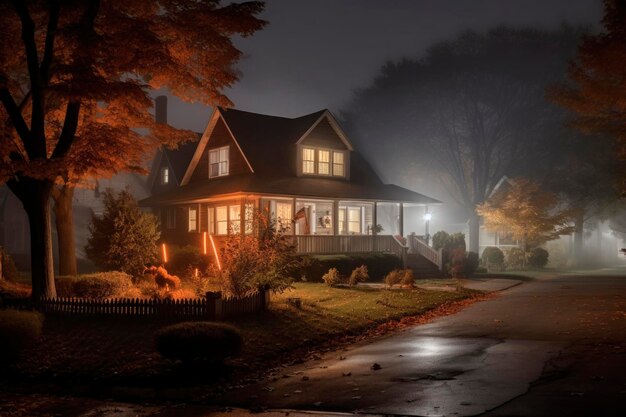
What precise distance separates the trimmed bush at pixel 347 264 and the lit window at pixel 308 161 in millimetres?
7502

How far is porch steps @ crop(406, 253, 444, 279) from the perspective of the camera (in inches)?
1355

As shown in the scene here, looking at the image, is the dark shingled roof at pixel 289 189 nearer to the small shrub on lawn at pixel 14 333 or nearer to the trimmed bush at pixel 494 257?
the trimmed bush at pixel 494 257

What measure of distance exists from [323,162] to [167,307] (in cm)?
2346

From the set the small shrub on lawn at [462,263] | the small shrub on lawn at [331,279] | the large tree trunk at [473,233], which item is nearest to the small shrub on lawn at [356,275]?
the small shrub on lawn at [331,279]

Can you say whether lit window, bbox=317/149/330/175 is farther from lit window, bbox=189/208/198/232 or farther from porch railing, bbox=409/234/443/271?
lit window, bbox=189/208/198/232

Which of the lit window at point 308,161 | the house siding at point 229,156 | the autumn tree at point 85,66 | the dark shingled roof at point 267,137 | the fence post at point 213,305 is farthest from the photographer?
the lit window at point 308,161

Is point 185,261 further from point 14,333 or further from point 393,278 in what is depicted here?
point 14,333

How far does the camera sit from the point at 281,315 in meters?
17.6

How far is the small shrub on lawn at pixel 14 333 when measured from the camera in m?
12.4

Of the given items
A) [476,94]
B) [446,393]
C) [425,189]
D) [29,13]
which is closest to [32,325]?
[446,393]

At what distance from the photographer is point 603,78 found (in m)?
27.6

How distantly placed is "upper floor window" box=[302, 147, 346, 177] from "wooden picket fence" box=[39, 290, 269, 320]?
66.9 feet

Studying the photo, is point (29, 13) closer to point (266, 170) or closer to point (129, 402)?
point (129, 402)

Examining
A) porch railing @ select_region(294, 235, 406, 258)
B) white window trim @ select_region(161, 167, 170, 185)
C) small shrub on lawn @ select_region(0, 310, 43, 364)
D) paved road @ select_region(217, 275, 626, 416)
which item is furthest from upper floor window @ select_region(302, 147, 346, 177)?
small shrub on lawn @ select_region(0, 310, 43, 364)
